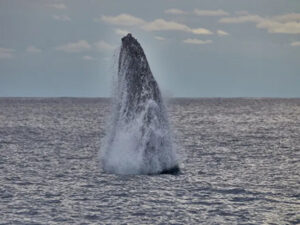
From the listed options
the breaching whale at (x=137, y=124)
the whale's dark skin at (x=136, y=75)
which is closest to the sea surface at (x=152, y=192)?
the breaching whale at (x=137, y=124)

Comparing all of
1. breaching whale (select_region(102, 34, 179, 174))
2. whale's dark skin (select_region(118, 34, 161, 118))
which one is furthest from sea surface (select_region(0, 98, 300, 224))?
whale's dark skin (select_region(118, 34, 161, 118))

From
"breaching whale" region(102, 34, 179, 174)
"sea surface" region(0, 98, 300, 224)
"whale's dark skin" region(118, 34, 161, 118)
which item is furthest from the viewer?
"whale's dark skin" region(118, 34, 161, 118)

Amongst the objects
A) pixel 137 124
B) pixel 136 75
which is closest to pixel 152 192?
pixel 137 124

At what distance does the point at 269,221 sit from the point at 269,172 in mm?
15034

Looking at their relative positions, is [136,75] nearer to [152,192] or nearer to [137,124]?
[137,124]

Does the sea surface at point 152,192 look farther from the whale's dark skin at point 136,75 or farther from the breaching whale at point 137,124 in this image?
the whale's dark skin at point 136,75

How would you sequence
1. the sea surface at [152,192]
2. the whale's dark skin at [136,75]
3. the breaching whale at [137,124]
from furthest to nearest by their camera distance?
1. the whale's dark skin at [136,75]
2. the breaching whale at [137,124]
3. the sea surface at [152,192]

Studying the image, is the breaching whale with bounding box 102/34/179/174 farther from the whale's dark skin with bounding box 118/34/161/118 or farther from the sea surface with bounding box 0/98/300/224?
the sea surface with bounding box 0/98/300/224

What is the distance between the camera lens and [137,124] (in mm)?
35156

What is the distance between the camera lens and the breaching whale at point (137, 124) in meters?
35.0

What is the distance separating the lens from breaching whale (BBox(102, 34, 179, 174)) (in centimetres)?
3497

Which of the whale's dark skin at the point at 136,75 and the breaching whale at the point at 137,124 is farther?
the whale's dark skin at the point at 136,75

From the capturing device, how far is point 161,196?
29.9 m

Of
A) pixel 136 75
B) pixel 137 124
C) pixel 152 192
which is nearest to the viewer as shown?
pixel 152 192
